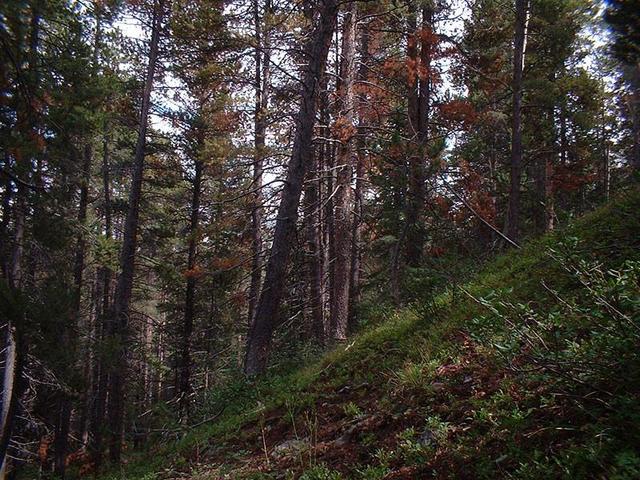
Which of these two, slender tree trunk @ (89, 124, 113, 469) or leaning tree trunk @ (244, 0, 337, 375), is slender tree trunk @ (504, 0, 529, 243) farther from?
slender tree trunk @ (89, 124, 113, 469)

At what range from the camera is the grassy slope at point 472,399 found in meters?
2.26

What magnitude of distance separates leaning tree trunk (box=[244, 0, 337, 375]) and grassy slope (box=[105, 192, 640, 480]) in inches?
45.7

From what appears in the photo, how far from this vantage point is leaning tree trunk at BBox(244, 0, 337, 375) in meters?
7.46

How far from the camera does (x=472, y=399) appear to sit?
3131 millimetres

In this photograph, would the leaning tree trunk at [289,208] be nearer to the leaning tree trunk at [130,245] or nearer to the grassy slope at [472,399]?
the grassy slope at [472,399]

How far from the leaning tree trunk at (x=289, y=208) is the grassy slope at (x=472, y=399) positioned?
1.16 meters

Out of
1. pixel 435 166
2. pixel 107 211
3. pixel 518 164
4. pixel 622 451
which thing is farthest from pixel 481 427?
pixel 107 211

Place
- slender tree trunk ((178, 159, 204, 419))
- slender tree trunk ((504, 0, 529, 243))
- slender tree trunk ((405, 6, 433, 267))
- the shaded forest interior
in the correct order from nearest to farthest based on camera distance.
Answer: the shaded forest interior, slender tree trunk ((405, 6, 433, 267)), slender tree trunk ((504, 0, 529, 243)), slender tree trunk ((178, 159, 204, 419))

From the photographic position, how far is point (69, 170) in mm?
9875

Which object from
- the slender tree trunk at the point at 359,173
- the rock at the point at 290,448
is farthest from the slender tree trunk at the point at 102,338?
the rock at the point at 290,448

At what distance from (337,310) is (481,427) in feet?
23.7

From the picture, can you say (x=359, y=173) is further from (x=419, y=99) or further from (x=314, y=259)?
(x=314, y=259)

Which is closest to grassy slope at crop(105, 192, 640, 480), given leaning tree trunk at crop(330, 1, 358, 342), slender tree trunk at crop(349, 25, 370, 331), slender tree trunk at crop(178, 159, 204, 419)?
leaning tree trunk at crop(330, 1, 358, 342)

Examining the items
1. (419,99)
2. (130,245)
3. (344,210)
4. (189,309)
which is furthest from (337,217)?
(189,309)
